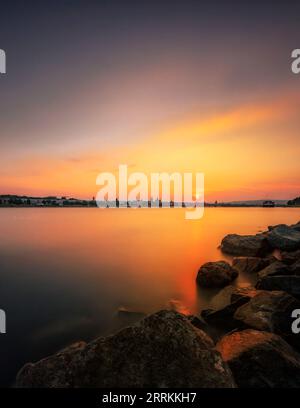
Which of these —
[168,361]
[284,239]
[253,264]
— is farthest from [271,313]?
[284,239]

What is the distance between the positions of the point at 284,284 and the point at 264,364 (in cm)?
442

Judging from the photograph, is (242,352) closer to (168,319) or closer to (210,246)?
(168,319)

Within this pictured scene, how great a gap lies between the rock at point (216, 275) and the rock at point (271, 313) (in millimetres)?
3016

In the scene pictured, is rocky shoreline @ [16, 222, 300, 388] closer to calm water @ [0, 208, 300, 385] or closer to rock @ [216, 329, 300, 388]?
rock @ [216, 329, 300, 388]

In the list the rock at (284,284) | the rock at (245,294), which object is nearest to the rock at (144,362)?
the rock at (245,294)

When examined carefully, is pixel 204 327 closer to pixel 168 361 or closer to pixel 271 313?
pixel 271 313

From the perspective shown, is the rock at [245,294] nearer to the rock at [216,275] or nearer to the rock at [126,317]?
the rock at [216,275]

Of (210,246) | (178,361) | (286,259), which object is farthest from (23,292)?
(210,246)

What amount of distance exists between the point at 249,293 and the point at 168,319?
13.8ft

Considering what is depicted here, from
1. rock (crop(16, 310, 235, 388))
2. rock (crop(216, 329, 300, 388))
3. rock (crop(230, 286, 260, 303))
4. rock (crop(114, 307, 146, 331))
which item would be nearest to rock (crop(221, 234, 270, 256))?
rock (crop(230, 286, 260, 303))

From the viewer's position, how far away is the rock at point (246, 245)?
1484 cm

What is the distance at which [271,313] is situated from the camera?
5.90m

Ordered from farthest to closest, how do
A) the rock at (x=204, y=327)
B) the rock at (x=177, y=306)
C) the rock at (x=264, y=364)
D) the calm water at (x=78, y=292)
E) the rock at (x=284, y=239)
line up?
the rock at (x=284, y=239)
the rock at (x=177, y=306)
the calm water at (x=78, y=292)
the rock at (x=204, y=327)
the rock at (x=264, y=364)
